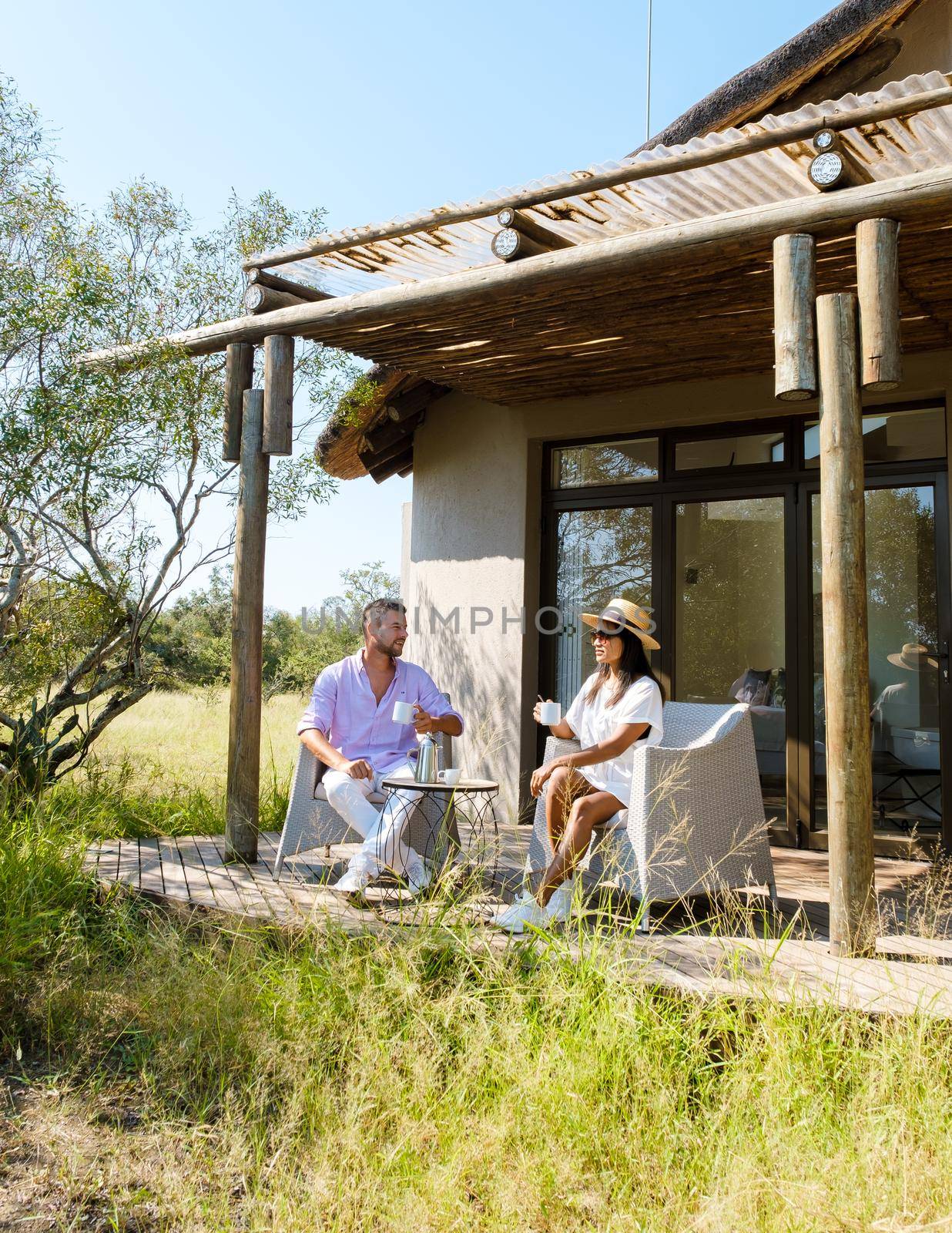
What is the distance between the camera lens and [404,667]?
459 cm

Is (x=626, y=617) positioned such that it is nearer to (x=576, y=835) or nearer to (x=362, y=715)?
(x=576, y=835)

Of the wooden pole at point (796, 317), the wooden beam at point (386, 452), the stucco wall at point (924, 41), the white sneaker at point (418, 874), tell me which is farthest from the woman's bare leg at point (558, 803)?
the stucco wall at point (924, 41)

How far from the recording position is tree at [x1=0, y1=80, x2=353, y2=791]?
16.8ft

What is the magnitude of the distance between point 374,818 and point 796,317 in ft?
8.13

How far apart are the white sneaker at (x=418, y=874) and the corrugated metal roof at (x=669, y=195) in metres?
2.62

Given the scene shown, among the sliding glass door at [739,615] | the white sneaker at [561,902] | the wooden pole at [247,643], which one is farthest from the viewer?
the sliding glass door at [739,615]

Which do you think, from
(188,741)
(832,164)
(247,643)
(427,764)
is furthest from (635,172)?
(188,741)

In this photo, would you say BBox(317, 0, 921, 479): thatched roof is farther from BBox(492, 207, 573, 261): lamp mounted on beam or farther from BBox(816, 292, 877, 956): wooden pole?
BBox(816, 292, 877, 956): wooden pole

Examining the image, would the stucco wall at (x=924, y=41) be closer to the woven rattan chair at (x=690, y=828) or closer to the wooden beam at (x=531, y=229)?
the wooden beam at (x=531, y=229)

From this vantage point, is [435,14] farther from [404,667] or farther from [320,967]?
[320,967]

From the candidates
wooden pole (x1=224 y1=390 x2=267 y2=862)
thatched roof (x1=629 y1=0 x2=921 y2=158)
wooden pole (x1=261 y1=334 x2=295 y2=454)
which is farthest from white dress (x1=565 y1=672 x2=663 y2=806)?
thatched roof (x1=629 y1=0 x2=921 y2=158)

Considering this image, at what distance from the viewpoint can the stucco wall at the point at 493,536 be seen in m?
6.27

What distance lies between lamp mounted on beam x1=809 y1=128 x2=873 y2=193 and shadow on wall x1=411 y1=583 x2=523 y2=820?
359 centimetres

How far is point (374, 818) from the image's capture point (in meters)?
4.08
